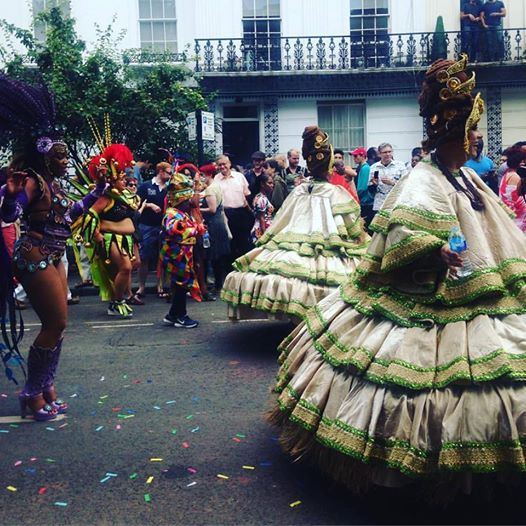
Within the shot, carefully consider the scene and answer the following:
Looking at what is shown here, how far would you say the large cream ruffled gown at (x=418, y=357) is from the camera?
344cm

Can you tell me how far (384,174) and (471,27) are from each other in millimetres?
9858

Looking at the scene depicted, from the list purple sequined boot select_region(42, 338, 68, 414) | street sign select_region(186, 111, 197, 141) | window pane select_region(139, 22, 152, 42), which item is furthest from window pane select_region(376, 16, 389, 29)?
purple sequined boot select_region(42, 338, 68, 414)

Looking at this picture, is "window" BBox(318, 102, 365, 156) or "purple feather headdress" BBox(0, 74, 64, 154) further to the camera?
"window" BBox(318, 102, 365, 156)

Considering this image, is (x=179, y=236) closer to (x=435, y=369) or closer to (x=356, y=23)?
(x=435, y=369)

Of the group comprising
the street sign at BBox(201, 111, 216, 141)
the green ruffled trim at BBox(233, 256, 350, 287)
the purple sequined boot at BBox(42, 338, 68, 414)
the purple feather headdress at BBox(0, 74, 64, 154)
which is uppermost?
the street sign at BBox(201, 111, 216, 141)

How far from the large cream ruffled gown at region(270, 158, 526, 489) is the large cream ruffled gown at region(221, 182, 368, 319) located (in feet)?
8.62

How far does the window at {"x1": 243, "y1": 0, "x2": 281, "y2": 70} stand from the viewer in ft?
69.9

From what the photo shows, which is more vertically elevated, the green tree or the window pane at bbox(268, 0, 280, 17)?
the window pane at bbox(268, 0, 280, 17)

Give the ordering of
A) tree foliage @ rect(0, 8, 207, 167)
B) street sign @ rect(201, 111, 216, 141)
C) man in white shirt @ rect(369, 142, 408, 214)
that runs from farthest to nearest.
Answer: tree foliage @ rect(0, 8, 207, 167)
street sign @ rect(201, 111, 216, 141)
man in white shirt @ rect(369, 142, 408, 214)

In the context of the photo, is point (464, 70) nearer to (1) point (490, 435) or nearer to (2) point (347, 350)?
(2) point (347, 350)

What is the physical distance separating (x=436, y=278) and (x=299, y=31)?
729 inches

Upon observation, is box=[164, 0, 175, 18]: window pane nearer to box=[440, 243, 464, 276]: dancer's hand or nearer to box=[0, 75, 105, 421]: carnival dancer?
box=[0, 75, 105, 421]: carnival dancer

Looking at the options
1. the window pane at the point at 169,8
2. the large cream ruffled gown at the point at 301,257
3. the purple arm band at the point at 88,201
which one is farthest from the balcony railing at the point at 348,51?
the purple arm band at the point at 88,201

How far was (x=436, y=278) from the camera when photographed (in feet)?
13.0
